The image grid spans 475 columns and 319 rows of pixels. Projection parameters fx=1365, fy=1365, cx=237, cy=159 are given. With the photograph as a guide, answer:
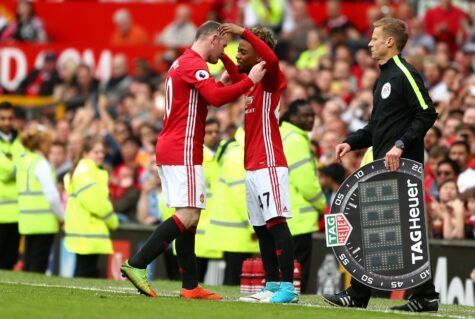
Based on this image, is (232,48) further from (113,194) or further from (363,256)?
(363,256)

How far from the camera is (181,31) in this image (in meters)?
24.8

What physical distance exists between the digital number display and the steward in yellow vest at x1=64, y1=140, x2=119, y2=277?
543 centimetres

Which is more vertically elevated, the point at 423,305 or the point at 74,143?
the point at 74,143

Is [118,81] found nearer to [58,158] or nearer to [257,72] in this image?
[58,158]

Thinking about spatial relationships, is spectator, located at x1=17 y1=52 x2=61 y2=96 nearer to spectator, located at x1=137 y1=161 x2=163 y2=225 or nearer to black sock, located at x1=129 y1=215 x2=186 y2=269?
spectator, located at x1=137 y1=161 x2=163 y2=225

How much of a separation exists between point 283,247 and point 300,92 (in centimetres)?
865

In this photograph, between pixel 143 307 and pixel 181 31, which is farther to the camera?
pixel 181 31

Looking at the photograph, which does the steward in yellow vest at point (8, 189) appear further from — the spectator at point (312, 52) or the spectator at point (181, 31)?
the spectator at point (181, 31)

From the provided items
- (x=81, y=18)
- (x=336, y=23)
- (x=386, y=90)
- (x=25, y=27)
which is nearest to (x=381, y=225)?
(x=386, y=90)

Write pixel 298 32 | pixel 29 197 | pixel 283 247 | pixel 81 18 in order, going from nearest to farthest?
1. pixel 283 247
2. pixel 29 197
3. pixel 298 32
4. pixel 81 18

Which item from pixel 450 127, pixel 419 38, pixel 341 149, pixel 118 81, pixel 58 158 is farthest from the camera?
pixel 118 81

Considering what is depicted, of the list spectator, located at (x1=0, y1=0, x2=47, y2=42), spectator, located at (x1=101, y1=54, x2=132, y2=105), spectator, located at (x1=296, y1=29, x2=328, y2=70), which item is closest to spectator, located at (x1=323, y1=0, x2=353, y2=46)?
spectator, located at (x1=296, y1=29, x2=328, y2=70)

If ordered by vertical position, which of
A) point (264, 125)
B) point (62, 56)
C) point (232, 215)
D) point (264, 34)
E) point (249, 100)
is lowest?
point (232, 215)

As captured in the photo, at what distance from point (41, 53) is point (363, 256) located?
15588 mm
